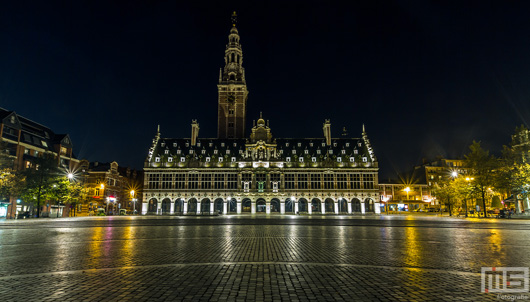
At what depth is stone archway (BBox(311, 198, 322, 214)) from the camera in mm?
77531

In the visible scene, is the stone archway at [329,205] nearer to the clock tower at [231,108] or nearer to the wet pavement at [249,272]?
the clock tower at [231,108]

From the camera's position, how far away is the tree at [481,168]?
46094 millimetres

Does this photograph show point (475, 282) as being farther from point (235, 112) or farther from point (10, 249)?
point (235, 112)

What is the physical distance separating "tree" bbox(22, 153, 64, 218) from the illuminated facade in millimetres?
29340

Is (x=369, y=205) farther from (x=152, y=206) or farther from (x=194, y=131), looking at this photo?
(x=152, y=206)

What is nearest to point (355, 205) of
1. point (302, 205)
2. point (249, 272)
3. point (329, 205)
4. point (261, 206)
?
point (329, 205)

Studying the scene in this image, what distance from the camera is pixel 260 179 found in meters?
79.5

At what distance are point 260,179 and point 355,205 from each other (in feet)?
78.9

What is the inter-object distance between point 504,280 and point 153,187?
79.2 m

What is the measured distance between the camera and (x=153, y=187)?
260ft

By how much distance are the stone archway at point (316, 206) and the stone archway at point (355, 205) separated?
7823 millimetres

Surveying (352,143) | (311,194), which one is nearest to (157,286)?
(311,194)

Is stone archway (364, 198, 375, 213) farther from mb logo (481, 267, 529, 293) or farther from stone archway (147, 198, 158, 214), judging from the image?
mb logo (481, 267, 529, 293)

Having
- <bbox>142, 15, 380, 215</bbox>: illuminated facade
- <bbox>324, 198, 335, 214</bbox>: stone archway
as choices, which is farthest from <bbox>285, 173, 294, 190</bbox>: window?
<bbox>324, 198, 335, 214</bbox>: stone archway
